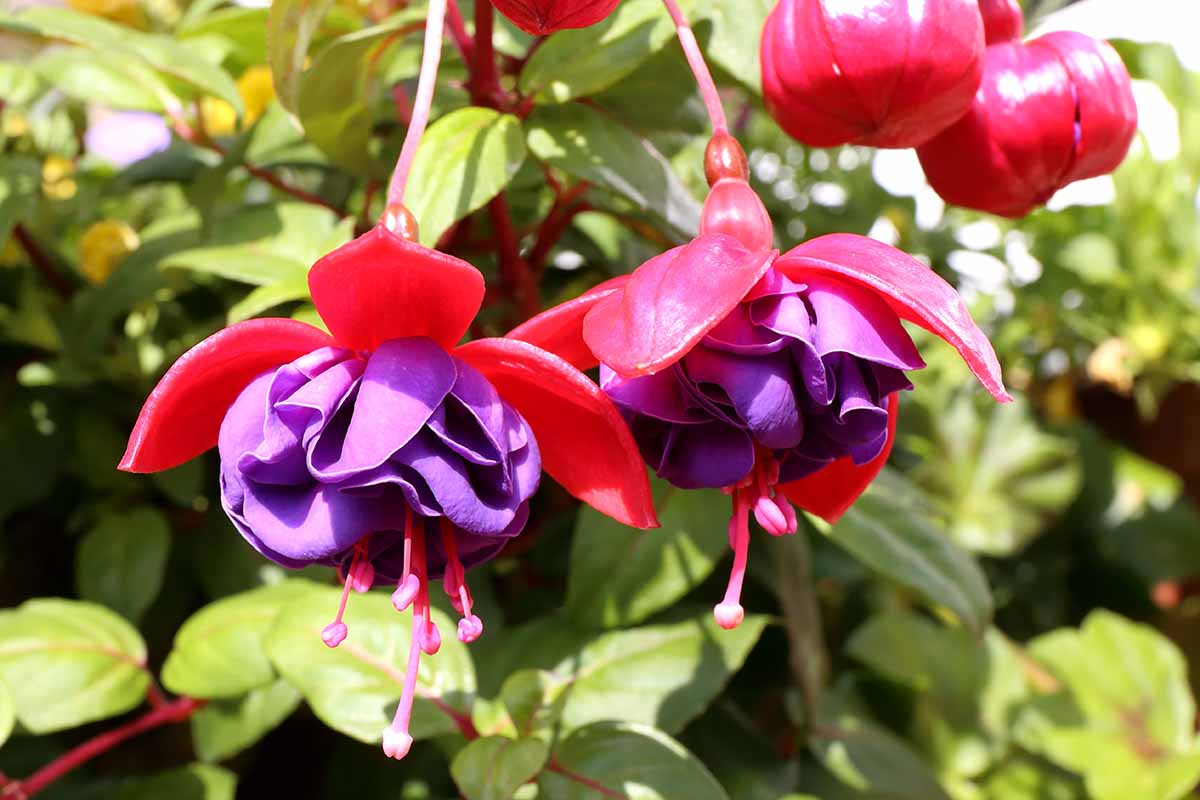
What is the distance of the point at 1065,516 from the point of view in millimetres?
1443

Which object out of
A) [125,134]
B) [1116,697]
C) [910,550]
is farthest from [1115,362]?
[125,134]

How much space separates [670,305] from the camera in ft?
1.23

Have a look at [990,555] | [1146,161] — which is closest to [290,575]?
[990,555]

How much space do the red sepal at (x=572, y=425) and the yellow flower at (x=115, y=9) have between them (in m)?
0.87

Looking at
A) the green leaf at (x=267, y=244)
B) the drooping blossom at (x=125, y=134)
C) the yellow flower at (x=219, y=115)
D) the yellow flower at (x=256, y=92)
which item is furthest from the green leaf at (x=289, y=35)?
the drooping blossom at (x=125, y=134)

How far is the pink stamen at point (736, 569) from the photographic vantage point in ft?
1.38

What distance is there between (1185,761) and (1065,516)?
56 centimetres

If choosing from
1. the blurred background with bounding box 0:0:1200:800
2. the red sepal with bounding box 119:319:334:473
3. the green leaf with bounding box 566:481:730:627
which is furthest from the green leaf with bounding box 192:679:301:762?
the red sepal with bounding box 119:319:334:473

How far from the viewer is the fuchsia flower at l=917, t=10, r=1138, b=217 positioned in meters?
0.56

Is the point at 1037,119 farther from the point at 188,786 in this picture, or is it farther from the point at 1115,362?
the point at 1115,362

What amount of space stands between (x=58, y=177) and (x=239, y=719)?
0.56m

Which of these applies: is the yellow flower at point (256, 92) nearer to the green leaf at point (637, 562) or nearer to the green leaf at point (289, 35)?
the green leaf at point (289, 35)

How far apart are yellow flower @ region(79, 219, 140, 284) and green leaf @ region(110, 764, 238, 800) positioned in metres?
0.41

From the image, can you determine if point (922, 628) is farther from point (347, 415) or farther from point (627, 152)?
point (347, 415)
